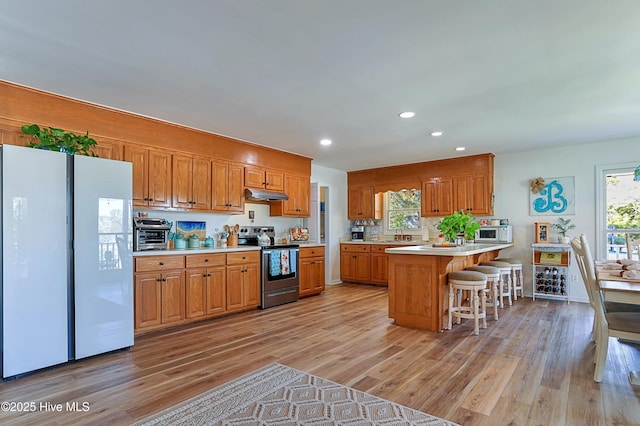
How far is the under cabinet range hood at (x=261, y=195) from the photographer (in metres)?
5.11

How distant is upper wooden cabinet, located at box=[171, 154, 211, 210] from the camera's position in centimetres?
427

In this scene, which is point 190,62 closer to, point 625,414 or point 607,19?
point 607,19

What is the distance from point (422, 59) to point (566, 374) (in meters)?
2.75

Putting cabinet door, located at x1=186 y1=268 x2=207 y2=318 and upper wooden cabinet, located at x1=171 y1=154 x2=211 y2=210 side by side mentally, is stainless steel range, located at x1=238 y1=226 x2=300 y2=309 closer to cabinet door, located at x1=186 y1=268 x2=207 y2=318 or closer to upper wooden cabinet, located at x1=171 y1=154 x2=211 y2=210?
cabinet door, located at x1=186 y1=268 x2=207 y2=318

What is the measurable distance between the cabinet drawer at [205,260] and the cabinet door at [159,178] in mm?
723

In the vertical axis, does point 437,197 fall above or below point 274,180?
below

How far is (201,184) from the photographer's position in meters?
4.54

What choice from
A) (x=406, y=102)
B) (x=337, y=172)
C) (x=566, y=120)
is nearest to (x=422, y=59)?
(x=406, y=102)

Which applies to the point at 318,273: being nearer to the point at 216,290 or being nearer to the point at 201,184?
the point at 216,290

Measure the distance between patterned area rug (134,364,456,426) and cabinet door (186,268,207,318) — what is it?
5.80 feet

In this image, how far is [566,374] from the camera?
2.71 meters

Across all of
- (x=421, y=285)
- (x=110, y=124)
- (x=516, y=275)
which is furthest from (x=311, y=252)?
(x=516, y=275)

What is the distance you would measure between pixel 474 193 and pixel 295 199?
10.5 ft

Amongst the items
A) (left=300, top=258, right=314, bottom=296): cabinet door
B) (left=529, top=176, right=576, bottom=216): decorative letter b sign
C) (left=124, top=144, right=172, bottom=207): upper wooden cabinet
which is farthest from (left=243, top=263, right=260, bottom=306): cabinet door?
(left=529, top=176, right=576, bottom=216): decorative letter b sign
